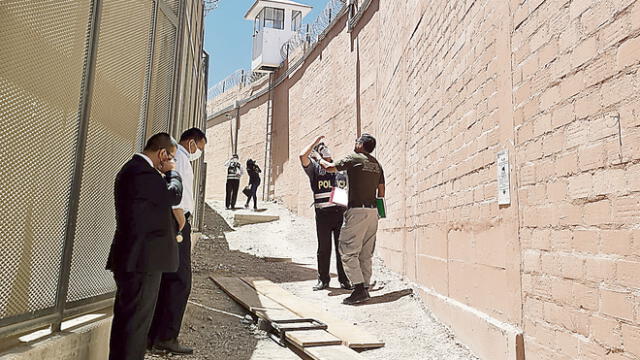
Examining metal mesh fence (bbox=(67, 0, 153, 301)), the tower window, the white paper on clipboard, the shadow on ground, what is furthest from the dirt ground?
the tower window

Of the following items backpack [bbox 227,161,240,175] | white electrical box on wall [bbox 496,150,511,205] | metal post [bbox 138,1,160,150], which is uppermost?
backpack [bbox 227,161,240,175]

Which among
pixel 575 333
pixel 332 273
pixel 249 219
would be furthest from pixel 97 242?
pixel 249 219

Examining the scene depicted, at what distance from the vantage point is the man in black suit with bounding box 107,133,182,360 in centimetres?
255

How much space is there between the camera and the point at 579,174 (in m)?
2.35

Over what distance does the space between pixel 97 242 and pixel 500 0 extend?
2.94 metres

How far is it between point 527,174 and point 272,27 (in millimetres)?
20887

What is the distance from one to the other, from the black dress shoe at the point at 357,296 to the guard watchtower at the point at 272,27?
1600 cm

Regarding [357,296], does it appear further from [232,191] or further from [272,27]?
[272,27]

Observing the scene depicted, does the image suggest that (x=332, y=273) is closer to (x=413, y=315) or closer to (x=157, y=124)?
(x=413, y=315)

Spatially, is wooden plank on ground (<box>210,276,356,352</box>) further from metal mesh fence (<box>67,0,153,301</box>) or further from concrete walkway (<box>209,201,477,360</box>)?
metal mesh fence (<box>67,0,153,301</box>)

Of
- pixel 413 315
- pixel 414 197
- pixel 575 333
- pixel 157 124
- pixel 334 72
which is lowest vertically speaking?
pixel 413 315

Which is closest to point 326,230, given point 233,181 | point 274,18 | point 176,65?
point 176,65

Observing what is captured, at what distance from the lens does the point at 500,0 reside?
3330mm

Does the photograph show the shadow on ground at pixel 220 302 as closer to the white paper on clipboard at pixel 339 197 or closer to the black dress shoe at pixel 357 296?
the black dress shoe at pixel 357 296
